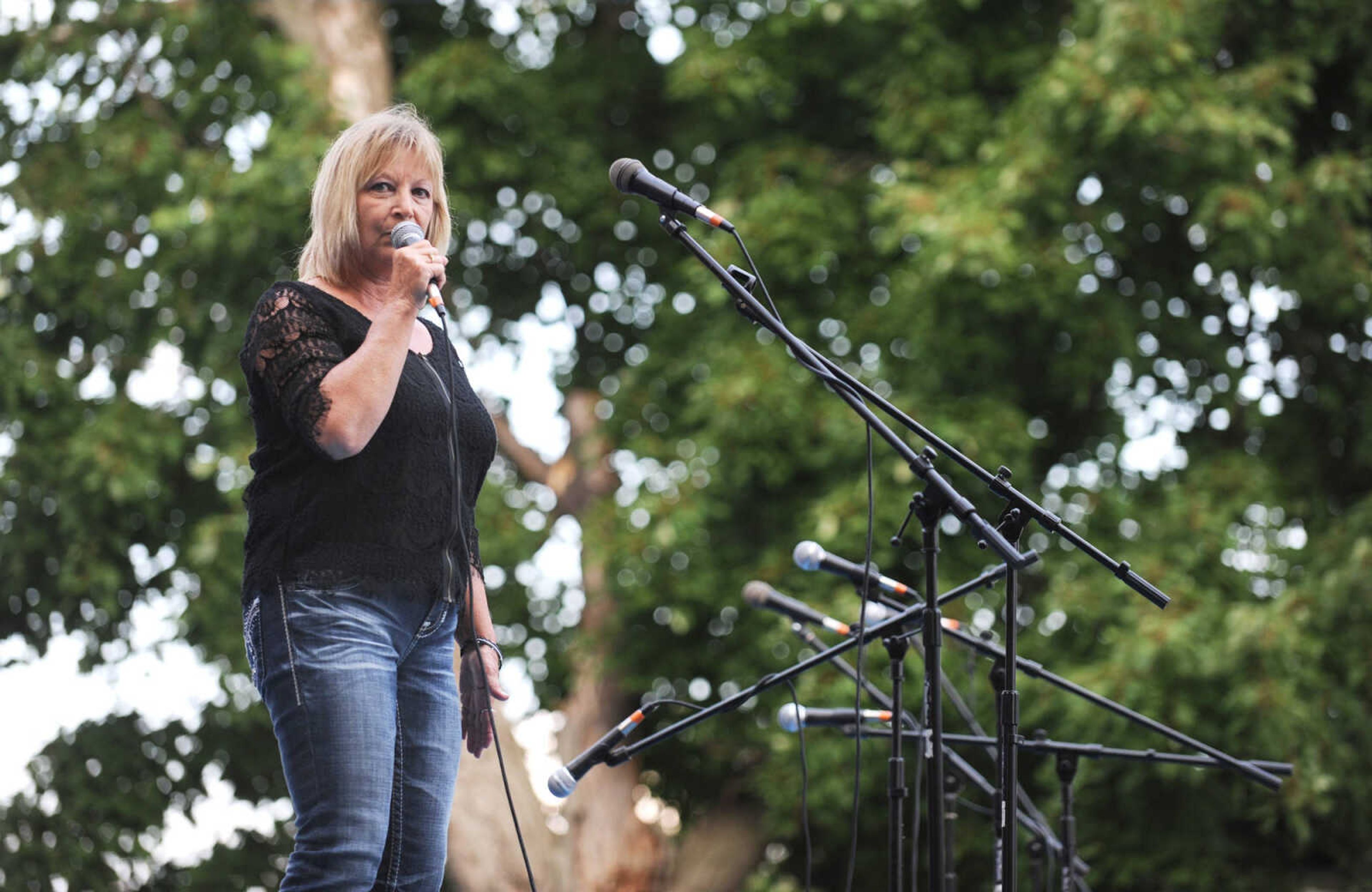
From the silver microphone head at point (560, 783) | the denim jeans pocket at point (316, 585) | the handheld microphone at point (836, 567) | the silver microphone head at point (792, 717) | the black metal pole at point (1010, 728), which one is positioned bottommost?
the silver microphone head at point (792, 717)

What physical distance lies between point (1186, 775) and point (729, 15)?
14.1ft

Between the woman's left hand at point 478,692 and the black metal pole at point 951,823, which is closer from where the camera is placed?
the woman's left hand at point 478,692

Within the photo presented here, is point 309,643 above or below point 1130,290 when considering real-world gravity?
above

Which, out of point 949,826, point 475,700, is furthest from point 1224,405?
point 475,700

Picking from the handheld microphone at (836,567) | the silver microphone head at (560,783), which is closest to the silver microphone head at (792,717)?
the handheld microphone at (836,567)

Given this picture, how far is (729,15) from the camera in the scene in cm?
732

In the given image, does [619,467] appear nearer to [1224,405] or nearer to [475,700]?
[1224,405]

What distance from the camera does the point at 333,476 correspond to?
1.92 metres

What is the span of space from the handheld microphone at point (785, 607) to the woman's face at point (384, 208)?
3.22ft

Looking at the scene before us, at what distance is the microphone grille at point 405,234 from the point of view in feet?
6.52

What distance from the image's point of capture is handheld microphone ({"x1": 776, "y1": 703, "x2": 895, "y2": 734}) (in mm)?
2705

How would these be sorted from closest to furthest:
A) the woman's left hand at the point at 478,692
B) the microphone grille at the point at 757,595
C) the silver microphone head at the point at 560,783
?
1. the woman's left hand at the point at 478,692
2. the silver microphone head at the point at 560,783
3. the microphone grille at the point at 757,595

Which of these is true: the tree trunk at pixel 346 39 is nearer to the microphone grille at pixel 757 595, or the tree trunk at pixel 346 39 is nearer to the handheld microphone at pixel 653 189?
the microphone grille at pixel 757 595

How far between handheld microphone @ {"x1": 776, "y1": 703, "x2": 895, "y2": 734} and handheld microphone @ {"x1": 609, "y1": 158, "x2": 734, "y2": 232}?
970 millimetres
